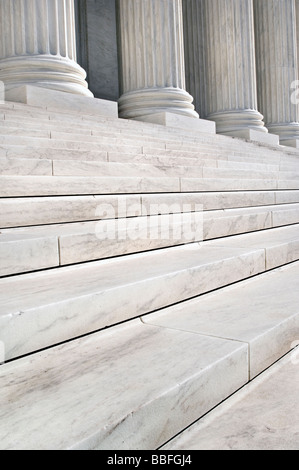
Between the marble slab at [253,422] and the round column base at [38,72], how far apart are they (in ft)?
34.1

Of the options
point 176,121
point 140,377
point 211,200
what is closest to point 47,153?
point 211,200

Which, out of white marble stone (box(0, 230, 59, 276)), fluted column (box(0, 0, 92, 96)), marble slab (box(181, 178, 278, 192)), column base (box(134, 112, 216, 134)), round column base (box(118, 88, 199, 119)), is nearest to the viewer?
white marble stone (box(0, 230, 59, 276))

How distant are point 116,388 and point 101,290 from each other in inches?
41.0

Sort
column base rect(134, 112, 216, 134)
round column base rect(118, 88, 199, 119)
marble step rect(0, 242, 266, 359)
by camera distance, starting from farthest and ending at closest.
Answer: round column base rect(118, 88, 199, 119), column base rect(134, 112, 216, 134), marble step rect(0, 242, 266, 359)

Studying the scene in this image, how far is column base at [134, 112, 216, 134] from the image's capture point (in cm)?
1455

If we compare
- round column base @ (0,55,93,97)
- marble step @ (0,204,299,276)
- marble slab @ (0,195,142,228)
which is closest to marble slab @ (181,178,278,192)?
marble step @ (0,204,299,276)

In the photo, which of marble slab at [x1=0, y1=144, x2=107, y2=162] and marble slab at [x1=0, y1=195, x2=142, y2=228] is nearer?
marble slab at [x1=0, y1=195, x2=142, y2=228]

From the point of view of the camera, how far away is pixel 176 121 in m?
14.8

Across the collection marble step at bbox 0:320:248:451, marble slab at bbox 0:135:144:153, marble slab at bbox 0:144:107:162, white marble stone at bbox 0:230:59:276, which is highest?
marble slab at bbox 0:135:144:153

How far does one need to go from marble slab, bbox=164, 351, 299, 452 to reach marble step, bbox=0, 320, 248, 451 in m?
0.08

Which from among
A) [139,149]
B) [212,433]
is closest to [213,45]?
[139,149]

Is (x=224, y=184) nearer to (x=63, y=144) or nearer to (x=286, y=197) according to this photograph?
(x=286, y=197)

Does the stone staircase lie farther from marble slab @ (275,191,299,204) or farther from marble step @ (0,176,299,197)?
marble slab @ (275,191,299,204)

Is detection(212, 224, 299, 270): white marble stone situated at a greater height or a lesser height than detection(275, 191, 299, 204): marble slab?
lesser
